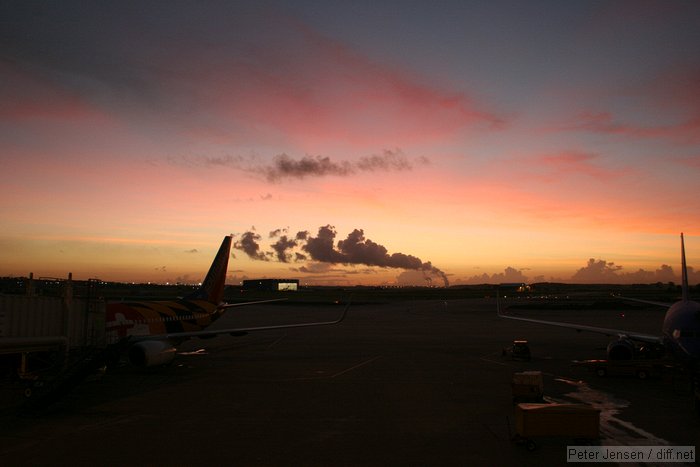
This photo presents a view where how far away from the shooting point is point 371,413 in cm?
1795

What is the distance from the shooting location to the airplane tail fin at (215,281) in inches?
1508

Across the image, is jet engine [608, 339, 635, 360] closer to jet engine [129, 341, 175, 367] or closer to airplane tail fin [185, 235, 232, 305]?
jet engine [129, 341, 175, 367]

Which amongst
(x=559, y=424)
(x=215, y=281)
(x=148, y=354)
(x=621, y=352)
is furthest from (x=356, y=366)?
(x=559, y=424)

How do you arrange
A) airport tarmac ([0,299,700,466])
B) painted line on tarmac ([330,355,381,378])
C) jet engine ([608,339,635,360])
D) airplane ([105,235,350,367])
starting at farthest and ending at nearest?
jet engine ([608,339,635,360])
painted line on tarmac ([330,355,381,378])
airplane ([105,235,350,367])
airport tarmac ([0,299,700,466])

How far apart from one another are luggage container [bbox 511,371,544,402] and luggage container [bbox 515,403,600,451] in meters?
4.58

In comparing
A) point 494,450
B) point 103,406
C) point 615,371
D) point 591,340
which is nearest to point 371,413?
point 494,450

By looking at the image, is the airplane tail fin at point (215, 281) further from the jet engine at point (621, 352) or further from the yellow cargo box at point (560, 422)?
the yellow cargo box at point (560, 422)

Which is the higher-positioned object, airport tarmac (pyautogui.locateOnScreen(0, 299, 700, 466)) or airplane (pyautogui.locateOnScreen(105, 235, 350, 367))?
airplane (pyautogui.locateOnScreen(105, 235, 350, 367))

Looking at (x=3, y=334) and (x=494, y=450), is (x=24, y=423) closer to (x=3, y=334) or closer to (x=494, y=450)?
(x=3, y=334)

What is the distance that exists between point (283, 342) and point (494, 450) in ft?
99.1

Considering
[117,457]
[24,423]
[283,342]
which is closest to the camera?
[117,457]

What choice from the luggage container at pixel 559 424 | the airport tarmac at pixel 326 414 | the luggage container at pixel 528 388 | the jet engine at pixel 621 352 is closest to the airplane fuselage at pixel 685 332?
the airport tarmac at pixel 326 414

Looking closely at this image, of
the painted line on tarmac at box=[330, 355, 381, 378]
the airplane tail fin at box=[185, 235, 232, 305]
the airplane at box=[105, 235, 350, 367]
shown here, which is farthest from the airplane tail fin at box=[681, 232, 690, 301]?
the airplane tail fin at box=[185, 235, 232, 305]

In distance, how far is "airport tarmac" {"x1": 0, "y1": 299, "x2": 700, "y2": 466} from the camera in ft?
44.5
